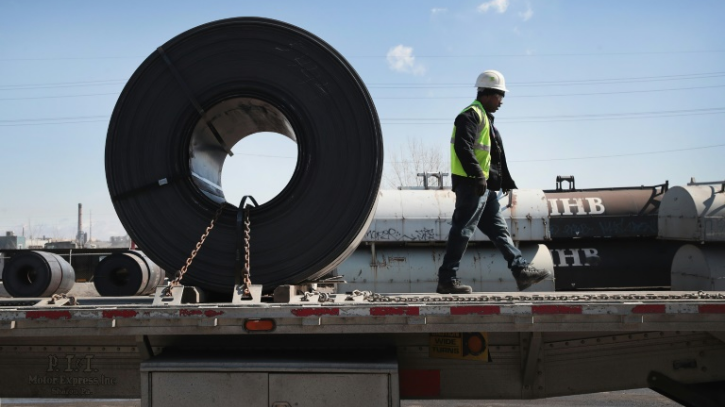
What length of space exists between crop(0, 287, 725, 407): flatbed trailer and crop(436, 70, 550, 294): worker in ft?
2.64

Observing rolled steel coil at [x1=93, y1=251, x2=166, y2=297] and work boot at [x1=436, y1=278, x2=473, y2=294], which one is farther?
rolled steel coil at [x1=93, y1=251, x2=166, y2=297]

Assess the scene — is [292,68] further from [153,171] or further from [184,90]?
[153,171]

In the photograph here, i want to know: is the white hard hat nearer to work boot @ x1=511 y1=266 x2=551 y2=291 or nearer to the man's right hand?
the man's right hand

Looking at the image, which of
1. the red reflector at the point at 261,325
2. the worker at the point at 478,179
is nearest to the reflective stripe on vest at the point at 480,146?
the worker at the point at 478,179

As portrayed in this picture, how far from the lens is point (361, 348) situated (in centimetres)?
344

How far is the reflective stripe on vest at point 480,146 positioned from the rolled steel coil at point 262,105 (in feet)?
2.67

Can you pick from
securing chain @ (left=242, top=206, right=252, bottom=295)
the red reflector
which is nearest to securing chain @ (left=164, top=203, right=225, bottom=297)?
securing chain @ (left=242, top=206, right=252, bottom=295)

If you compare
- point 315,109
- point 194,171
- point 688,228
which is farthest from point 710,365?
point 688,228

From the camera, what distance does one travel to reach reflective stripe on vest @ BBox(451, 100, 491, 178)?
4.41 meters

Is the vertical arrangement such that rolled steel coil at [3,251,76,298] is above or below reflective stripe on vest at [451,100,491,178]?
below

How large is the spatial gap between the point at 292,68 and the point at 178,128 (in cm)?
80

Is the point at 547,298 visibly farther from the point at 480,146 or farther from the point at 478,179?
the point at 480,146

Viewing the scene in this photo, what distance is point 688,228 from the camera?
9656 millimetres

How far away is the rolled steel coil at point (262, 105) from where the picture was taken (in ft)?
12.5
